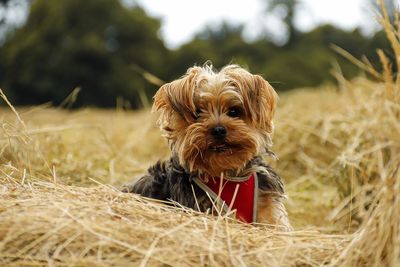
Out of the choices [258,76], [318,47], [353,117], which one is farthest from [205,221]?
[318,47]

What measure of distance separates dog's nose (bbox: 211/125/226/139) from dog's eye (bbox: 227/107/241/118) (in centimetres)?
29

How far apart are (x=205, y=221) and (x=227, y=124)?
103cm

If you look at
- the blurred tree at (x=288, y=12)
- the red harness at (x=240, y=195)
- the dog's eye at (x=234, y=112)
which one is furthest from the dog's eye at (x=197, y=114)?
the blurred tree at (x=288, y=12)

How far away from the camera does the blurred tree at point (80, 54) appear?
112 ft

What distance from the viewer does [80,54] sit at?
34969mm

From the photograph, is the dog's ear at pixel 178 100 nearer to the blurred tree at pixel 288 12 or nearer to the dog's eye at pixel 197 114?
the dog's eye at pixel 197 114

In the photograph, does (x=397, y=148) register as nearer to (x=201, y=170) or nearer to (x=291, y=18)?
(x=201, y=170)

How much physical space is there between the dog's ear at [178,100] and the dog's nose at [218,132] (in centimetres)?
28

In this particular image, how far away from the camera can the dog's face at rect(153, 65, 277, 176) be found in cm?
427

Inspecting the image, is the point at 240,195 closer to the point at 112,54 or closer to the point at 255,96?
the point at 255,96

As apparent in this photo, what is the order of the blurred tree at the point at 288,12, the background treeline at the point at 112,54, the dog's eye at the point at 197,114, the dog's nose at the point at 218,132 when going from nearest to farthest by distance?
the dog's nose at the point at 218,132 < the dog's eye at the point at 197,114 < the background treeline at the point at 112,54 < the blurred tree at the point at 288,12

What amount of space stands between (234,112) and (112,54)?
34.3 m

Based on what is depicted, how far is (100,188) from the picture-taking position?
12.7ft

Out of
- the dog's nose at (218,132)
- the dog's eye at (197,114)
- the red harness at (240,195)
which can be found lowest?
the red harness at (240,195)
